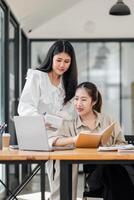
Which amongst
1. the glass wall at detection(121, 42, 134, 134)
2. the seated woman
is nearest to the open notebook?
the seated woman

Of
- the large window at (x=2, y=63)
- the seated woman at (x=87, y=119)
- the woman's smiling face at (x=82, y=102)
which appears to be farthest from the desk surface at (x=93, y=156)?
the large window at (x=2, y=63)

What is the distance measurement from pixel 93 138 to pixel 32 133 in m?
0.39

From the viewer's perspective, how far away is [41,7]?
21.4 ft

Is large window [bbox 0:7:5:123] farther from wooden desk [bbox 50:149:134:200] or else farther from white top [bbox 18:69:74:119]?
wooden desk [bbox 50:149:134:200]

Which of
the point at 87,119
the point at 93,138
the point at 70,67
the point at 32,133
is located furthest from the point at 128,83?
the point at 32,133

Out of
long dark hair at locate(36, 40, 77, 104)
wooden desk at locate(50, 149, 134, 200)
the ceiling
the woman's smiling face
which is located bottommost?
wooden desk at locate(50, 149, 134, 200)

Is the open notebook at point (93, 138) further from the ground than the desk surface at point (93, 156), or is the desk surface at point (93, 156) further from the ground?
the open notebook at point (93, 138)

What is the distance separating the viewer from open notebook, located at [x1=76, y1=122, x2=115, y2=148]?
8.77ft

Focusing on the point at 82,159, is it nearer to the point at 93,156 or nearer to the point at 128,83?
the point at 93,156

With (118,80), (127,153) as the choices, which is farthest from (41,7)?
(127,153)

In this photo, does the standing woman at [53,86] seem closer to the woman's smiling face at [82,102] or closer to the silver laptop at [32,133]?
the woman's smiling face at [82,102]

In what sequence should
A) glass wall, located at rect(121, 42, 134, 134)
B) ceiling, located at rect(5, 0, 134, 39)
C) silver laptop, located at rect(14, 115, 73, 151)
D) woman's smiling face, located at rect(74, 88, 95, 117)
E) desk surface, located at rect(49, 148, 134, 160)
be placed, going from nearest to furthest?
desk surface, located at rect(49, 148, 134, 160) < silver laptop, located at rect(14, 115, 73, 151) < woman's smiling face, located at rect(74, 88, 95, 117) < ceiling, located at rect(5, 0, 134, 39) < glass wall, located at rect(121, 42, 134, 134)

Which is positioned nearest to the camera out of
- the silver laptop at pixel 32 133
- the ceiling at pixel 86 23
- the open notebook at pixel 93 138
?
the silver laptop at pixel 32 133

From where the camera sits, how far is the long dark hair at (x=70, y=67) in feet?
10.2
